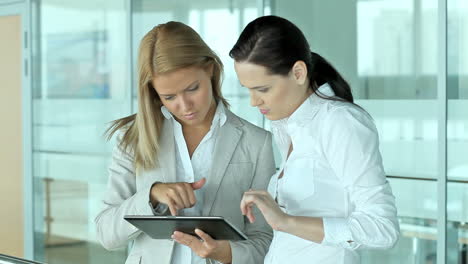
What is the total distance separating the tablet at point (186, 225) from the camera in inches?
75.2

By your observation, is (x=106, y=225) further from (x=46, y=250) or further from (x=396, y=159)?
(x=46, y=250)

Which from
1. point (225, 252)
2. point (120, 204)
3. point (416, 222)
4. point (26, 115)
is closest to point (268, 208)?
point (225, 252)

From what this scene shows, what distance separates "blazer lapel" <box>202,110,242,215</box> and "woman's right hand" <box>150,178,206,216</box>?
0.15 meters

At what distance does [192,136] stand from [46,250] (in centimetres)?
475

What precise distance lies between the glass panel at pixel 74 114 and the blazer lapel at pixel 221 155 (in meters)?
3.51

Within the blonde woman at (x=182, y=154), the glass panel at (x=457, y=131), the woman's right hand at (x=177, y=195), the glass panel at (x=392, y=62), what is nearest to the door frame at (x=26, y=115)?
the glass panel at (x=392, y=62)

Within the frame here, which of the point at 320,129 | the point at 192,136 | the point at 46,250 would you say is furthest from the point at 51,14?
the point at 320,129

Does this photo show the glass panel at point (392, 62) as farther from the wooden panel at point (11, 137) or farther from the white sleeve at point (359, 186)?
the wooden panel at point (11, 137)

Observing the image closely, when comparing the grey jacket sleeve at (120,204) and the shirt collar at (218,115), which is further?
the shirt collar at (218,115)

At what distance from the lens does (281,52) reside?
1782mm

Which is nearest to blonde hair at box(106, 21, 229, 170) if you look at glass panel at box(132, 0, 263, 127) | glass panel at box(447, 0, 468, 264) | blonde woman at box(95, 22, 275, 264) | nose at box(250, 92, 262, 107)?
blonde woman at box(95, 22, 275, 264)

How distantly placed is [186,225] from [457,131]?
2438mm

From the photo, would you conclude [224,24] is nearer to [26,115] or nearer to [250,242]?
[26,115]

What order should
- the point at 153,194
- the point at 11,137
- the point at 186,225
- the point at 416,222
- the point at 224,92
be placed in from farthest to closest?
1. the point at 11,137
2. the point at 224,92
3. the point at 416,222
4. the point at 153,194
5. the point at 186,225
